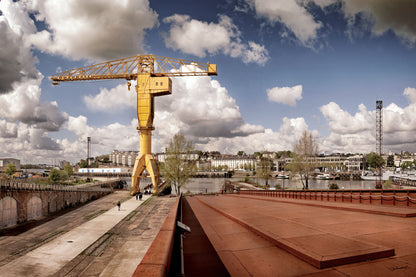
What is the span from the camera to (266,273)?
12.2ft

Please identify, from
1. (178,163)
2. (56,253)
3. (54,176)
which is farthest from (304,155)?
(54,176)

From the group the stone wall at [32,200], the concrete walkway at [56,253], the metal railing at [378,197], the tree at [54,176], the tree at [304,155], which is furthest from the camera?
the tree at [54,176]

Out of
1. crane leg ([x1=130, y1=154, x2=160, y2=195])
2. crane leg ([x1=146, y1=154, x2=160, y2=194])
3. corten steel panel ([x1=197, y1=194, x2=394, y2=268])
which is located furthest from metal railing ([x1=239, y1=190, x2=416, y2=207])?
crane leg ([x1=130, y1=154, x2=160, y2=195])

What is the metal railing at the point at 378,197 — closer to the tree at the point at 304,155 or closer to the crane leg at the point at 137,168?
the tree at the point at 304,155

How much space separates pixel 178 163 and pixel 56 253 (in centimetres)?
3176

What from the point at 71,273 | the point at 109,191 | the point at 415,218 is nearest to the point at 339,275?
the point at 415,218

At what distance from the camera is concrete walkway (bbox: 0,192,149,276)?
16.5m

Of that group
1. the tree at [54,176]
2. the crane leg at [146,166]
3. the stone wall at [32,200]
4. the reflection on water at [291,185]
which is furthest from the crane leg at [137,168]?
the tree at [54,176]

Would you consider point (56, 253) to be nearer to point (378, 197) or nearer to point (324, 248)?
point (324, 248)

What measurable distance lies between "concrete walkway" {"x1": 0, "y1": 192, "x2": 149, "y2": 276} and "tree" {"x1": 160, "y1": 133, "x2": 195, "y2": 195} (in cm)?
2253

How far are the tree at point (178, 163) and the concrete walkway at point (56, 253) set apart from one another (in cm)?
2253

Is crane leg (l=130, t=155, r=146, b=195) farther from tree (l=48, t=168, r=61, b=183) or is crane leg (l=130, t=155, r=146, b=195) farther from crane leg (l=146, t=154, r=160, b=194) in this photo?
tree (l=48, t=168, r=61, b=183)

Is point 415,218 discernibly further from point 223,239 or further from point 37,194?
point 37,194

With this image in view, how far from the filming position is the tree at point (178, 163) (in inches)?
1970
